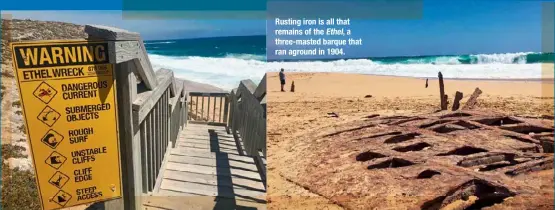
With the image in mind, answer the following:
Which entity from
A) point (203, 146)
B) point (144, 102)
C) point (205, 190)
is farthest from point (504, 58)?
point (144, 102)

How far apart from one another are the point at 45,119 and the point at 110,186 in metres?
0.61

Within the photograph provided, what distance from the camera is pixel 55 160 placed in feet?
8.03

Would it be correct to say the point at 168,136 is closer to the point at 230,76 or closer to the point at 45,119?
the point at 45,119

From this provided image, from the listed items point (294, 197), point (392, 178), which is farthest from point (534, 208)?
point (294, 197)

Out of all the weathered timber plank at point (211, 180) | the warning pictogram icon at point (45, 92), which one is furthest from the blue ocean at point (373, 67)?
the warning pictogram icon at point (45, 92)

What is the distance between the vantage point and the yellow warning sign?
2236 mm

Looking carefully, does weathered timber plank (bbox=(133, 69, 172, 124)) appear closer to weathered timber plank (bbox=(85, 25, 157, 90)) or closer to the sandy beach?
weathered timber plank (bbox=(85, 25, 157, 90))

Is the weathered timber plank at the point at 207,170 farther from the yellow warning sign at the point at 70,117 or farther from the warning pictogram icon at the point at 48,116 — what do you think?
the warning pictogram icon at the point at 48,116

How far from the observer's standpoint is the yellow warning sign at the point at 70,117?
2.24 metres

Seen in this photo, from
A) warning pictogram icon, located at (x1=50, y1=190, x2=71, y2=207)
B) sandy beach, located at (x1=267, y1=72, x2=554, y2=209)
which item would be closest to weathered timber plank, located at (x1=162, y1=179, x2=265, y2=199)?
sandy beach, located at (x1=267, y1=72, x2=554, y2=209)

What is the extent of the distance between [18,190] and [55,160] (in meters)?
3.05

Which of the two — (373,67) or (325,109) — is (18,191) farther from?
(373,67)

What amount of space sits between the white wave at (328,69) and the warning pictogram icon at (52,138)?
980 inches

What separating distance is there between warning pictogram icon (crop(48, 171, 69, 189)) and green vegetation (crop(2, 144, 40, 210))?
255cm
